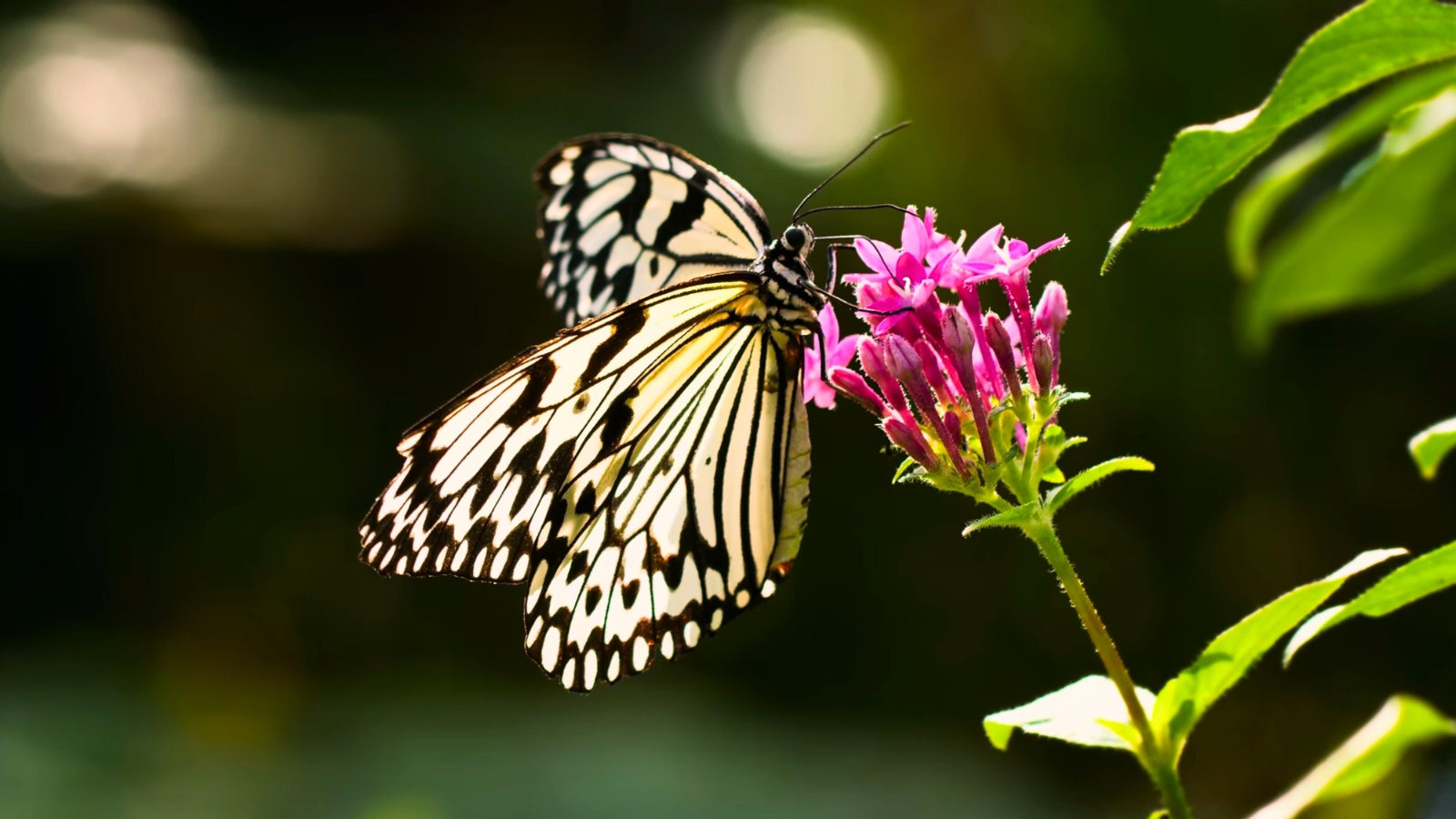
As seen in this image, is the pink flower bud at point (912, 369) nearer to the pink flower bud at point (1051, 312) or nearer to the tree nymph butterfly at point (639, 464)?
the pink flower bud at point (1051, 312)

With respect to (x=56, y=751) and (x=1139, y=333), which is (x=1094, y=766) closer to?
(x=1139, y=333)

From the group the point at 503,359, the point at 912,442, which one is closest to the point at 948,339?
the point at 912,442

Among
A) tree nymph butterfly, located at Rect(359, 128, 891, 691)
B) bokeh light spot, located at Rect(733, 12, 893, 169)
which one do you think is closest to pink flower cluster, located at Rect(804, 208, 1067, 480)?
tree nymph butterfly, located at Rect(359, 128, 891, 691)

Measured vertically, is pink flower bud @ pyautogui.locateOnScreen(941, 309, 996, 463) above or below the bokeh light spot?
below

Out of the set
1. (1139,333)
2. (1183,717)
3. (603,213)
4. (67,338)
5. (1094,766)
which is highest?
(67,338)

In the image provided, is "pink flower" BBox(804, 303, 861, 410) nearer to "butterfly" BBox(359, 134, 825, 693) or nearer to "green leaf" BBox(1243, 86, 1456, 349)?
"butterfly" BBox(359, 134, 825, 693)

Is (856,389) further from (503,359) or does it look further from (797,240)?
(503,359)

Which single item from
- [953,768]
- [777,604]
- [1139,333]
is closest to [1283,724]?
[953,768]
